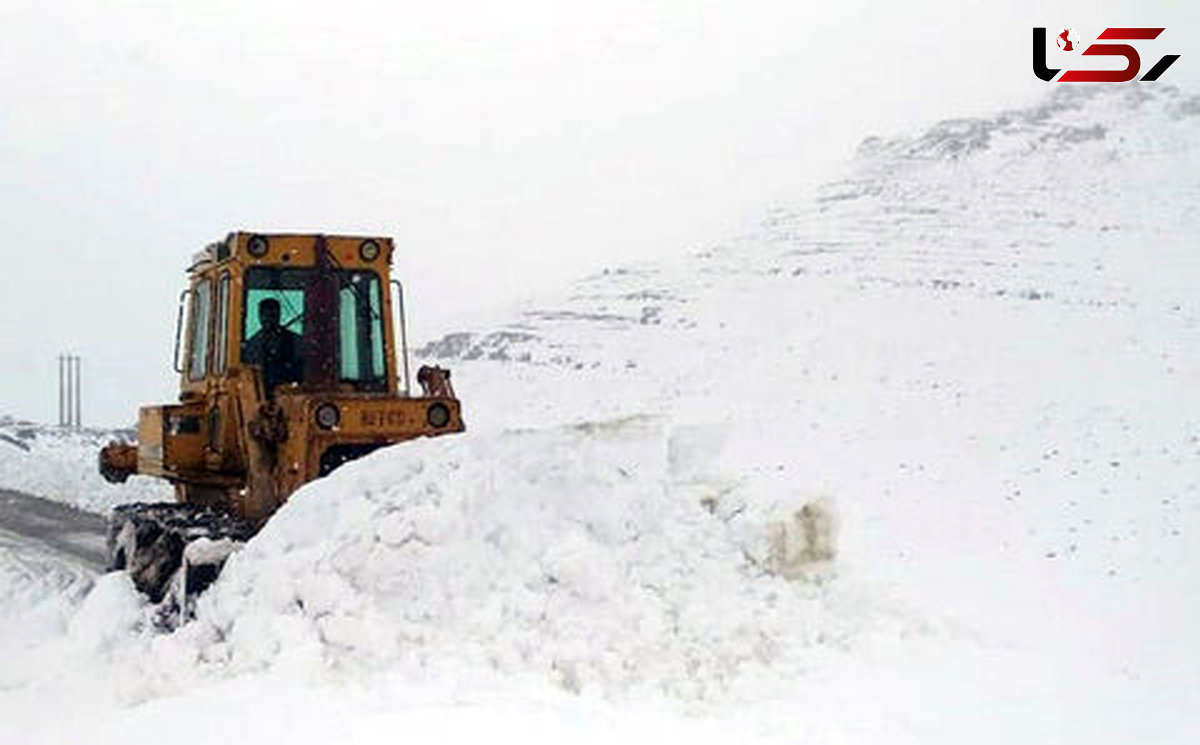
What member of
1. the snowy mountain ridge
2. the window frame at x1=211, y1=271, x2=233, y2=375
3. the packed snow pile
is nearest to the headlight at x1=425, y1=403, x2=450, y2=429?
the window frame at x1=211, y1=271, x2=233, y2=375

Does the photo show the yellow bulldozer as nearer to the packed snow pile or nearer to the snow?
the snow

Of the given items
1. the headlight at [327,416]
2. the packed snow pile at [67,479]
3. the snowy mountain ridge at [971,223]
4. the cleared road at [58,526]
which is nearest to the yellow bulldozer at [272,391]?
the headlight at [327,416]

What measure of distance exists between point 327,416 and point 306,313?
1346mm

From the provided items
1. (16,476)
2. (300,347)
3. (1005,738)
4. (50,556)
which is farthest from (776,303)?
(1005,738)

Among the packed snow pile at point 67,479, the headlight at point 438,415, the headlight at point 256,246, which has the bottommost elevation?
the packed snow pile at point 67,479

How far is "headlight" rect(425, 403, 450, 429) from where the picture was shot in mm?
9859

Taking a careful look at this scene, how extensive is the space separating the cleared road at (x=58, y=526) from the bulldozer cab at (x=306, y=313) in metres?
5.18

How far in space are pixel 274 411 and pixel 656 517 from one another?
330 cm

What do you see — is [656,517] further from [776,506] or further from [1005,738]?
[1005,738]

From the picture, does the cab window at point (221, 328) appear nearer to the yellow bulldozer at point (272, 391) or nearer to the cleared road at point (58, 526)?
the yellow bulldozer at point (272, 391)

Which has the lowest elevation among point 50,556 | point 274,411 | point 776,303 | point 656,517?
point 50,556

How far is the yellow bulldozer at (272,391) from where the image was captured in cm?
958

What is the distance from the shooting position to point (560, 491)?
8117 mm

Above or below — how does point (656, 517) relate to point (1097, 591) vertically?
above
